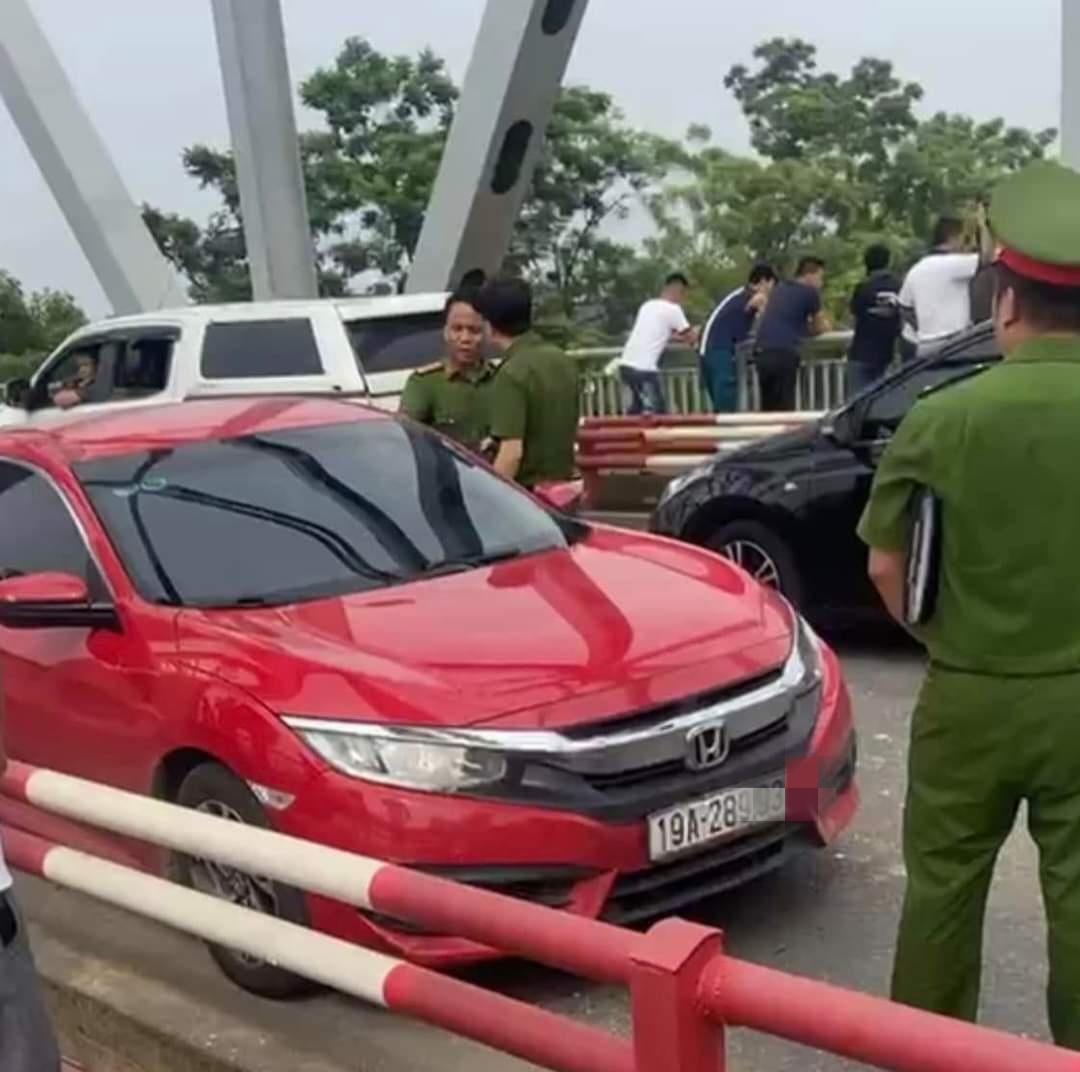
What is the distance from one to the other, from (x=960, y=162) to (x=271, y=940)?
4189cm

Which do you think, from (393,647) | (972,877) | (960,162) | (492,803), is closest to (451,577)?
(393,647)

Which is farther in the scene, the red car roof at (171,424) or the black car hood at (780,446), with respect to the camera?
the black car hood at (780,446)

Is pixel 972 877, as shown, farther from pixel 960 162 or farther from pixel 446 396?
pixel 960 162

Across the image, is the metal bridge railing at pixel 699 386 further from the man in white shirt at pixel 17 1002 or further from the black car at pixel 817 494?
the man in white shirt at pixel 17 1002

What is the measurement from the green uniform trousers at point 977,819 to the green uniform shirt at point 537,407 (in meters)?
3.89

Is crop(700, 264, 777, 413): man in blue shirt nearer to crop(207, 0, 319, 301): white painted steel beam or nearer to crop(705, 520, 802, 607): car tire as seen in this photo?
crop(207, 0, 319, 301): white painted steel beam

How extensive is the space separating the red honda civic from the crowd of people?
6394 millimetres

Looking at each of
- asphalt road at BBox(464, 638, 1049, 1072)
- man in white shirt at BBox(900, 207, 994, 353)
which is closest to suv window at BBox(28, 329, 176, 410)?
man in white shirt at BBox(900, 207, 994, 353)

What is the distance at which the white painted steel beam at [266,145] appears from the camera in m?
18.8

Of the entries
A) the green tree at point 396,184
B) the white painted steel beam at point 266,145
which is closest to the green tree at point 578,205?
the green tree at point 396,184

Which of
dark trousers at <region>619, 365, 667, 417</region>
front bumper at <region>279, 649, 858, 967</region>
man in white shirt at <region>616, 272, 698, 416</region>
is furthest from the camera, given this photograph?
dark trousers at <region>619, 365, 667, 417</region>

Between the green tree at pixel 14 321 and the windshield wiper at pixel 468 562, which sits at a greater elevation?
the windshield wiper at pixel 468 562

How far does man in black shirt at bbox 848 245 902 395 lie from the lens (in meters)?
13.6

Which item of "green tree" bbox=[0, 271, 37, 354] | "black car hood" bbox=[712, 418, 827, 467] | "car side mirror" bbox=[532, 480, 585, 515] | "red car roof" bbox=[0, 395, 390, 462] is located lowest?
"green tree" bbox=[0, 271, 37, 354]
